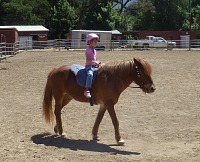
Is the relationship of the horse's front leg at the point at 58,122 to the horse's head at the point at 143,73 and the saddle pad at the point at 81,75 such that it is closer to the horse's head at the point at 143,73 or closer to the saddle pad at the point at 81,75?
the saddle pad at the point at 81,75

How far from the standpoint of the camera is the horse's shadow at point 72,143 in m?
5.84

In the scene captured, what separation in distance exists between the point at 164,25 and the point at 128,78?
58454 millimetres

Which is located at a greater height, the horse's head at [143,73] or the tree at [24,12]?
the tree at [24,12]

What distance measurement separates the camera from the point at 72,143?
621cm

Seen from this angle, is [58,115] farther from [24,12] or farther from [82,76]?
[24,12]

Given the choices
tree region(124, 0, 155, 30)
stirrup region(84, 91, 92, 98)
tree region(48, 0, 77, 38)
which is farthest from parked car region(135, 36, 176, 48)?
stirrup region(84, 91, 92, 98)

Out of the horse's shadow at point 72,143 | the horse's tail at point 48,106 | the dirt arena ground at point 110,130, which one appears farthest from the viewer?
the horse's tail at point 48,106

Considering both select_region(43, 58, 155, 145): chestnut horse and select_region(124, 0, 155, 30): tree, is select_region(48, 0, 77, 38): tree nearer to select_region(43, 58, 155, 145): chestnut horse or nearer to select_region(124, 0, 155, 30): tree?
select_region(124, 0, 155, 30): tree

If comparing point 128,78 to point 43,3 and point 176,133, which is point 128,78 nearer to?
point 176,133

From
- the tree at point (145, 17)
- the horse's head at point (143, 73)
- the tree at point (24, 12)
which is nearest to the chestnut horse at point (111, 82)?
the horse's head at point (143, 73)

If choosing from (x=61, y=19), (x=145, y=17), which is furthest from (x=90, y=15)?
(x=145, y=17)

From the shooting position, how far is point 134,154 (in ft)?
18.4

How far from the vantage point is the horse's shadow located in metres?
5.84

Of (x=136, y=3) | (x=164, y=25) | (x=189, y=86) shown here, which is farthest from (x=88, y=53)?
(x=136, y=3)
